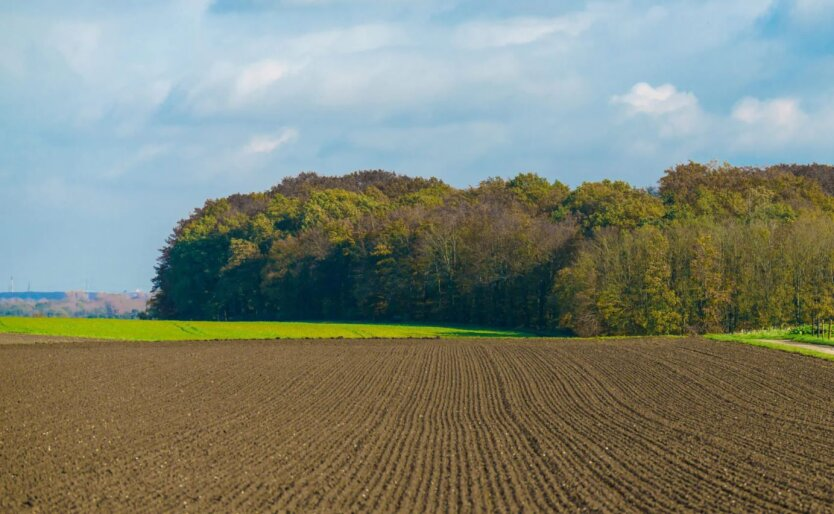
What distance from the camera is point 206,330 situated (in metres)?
74.2

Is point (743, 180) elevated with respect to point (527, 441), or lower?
elevated

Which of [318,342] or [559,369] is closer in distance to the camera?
[559,369]

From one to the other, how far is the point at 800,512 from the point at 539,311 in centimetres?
6964

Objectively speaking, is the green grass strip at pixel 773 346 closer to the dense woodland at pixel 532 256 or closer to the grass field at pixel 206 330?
the dense woodland at pixel 532 256

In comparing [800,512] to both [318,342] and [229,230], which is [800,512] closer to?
[318,342]

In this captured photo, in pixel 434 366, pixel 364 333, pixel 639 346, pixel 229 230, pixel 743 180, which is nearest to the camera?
pixel 434 366

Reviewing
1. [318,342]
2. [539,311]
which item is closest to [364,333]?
[318,342]

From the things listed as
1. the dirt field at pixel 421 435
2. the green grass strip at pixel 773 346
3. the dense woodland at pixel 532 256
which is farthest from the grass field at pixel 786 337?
the dense woodland at pixel 532 256

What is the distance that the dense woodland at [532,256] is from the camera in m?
68.4

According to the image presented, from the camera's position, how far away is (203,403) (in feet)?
95.4

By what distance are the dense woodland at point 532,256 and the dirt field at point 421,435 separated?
26.0 metres

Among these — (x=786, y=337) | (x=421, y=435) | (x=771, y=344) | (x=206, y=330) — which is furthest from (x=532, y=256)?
(x=421, y=435)

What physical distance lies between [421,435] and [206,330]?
53.5 m

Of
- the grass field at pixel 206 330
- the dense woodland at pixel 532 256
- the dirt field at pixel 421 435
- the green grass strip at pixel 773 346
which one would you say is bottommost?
the dirt field at pixel 421 435
